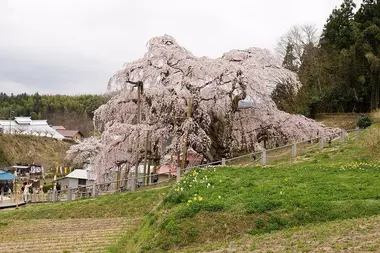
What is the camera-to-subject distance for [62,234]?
1316cm

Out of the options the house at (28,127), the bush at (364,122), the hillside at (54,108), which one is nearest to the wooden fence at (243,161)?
the bush at (364,122)

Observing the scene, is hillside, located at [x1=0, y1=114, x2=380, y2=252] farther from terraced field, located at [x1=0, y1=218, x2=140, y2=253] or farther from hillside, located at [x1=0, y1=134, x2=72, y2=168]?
hillside, located at [x1=0, y1=134, x2=72, y2=168]

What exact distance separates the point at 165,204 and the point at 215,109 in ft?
32.2

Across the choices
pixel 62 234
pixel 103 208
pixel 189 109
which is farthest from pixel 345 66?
pixel 62 234

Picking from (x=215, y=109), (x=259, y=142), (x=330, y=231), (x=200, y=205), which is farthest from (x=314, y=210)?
(x=259, y=142)

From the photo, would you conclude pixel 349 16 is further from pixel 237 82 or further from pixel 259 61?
pixel 237 82

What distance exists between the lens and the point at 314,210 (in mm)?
9586

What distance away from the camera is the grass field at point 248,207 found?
9.15 meters

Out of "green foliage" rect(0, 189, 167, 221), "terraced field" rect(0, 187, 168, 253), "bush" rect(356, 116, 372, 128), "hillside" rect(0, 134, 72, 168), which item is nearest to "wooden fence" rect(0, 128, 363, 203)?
"green foliage" rect(0, 189, 167, 221)

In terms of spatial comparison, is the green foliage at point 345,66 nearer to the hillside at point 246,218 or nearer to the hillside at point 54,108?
the hillside at point 246,218

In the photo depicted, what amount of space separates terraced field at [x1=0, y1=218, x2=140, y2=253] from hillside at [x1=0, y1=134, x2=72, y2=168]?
1881 inches

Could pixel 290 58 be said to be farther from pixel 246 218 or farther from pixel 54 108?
pixel 54 108

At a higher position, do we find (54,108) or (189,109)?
(54,108)

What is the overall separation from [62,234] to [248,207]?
6.35 meters
